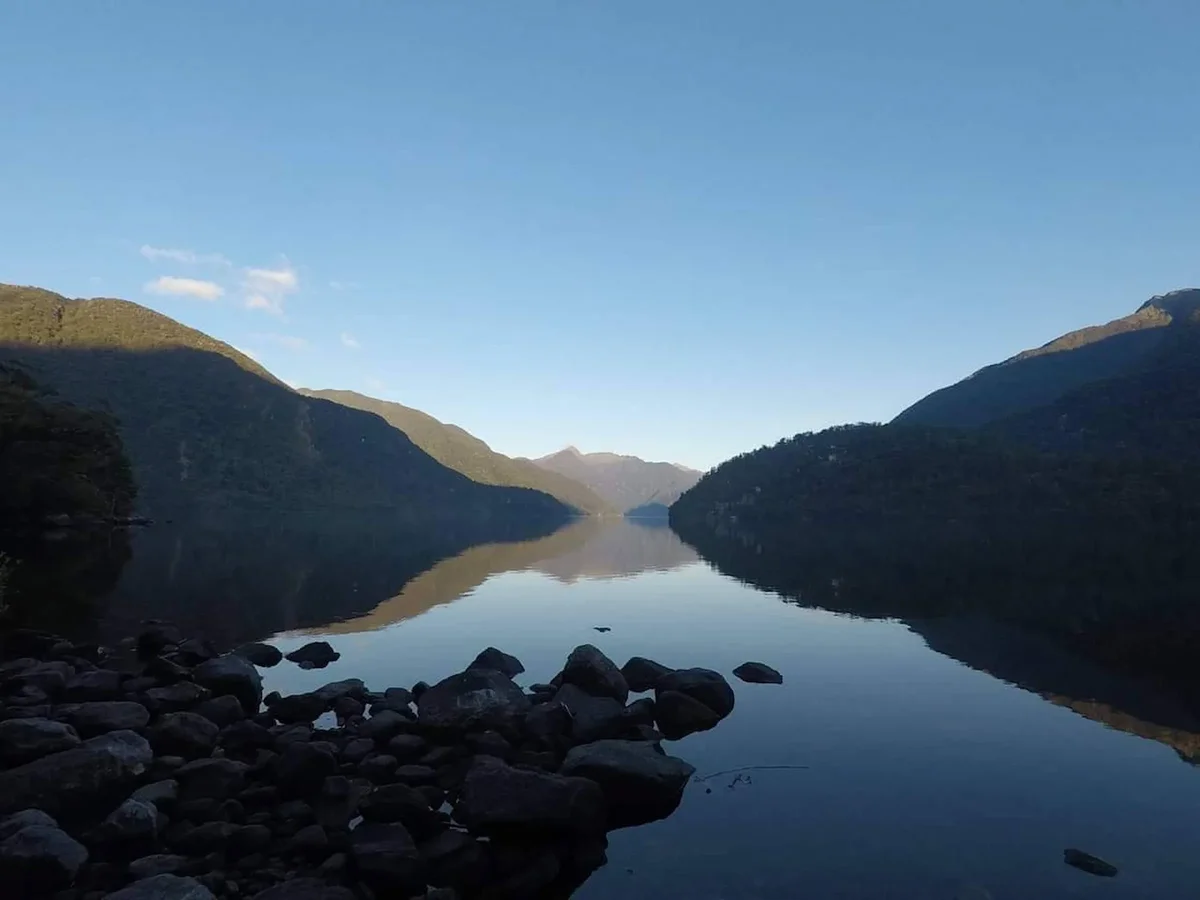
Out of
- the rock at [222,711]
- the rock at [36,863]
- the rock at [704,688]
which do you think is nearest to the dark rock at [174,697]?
the rock at [222,711]

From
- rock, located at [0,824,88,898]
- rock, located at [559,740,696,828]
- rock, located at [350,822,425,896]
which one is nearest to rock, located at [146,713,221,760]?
rock, located at [0,824,88,898]

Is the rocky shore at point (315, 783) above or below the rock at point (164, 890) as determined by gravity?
below

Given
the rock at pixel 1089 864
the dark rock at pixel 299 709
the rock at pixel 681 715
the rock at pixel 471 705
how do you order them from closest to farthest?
the rock at pixel 1089 864 < the rock at pixel 471 705 < the dark rock at pixel 299 709 < the rock at pixel 681 715

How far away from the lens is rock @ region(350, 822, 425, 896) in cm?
1413

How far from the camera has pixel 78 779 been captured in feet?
54.3

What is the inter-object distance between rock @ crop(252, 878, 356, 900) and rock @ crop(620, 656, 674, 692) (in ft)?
60.0

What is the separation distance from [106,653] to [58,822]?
64.0 ft

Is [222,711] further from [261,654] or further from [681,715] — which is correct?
[681,715]

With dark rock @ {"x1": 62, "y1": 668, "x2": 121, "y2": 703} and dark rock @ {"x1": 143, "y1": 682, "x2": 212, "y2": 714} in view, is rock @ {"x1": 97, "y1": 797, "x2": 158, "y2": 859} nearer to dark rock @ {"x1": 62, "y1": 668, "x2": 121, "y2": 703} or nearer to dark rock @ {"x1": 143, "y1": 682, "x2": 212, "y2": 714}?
dark rock @ {"x1": 143, "y1": 682, "x2": 212, "y2": 714}

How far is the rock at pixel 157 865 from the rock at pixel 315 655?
20670 mm

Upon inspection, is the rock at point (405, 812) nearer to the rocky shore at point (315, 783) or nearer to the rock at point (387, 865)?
the rocky shore at point (315, 783)

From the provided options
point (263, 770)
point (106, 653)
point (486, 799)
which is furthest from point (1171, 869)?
point (106, 653)

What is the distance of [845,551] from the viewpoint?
395 feet

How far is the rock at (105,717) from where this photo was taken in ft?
66.9
